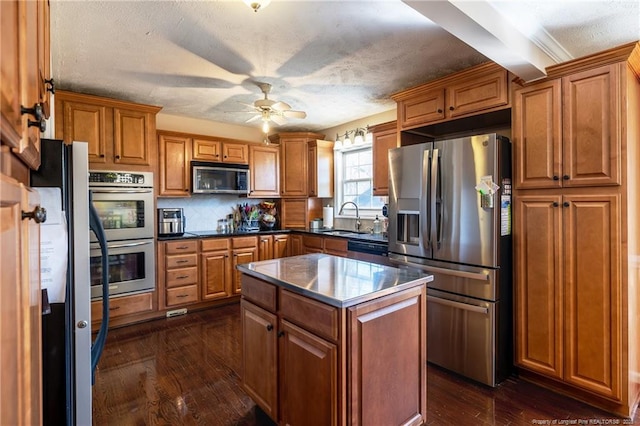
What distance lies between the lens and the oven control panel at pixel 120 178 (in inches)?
131

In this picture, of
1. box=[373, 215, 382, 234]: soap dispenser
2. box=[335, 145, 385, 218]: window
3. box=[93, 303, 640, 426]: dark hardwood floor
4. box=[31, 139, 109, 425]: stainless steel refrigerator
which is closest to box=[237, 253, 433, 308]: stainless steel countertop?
box=[31, 139, 109, 425]: stainless steel refrigerator

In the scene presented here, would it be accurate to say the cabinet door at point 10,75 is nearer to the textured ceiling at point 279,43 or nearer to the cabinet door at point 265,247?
the textured ceiling at point 279,43

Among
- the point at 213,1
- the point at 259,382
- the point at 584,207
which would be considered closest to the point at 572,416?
the point at 584,207

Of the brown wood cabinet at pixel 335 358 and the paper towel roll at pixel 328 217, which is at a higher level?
the paper towel roll at pixel 328 217

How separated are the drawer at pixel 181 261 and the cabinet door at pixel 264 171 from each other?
123 centimetres

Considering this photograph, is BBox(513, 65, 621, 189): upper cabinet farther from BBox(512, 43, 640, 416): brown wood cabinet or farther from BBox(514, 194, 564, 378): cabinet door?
BBox(514, 194, 564, 378): cabinet door

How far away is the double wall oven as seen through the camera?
3.34 meters

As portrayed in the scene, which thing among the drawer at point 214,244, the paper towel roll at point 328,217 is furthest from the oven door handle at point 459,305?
the drawer at point 214,244

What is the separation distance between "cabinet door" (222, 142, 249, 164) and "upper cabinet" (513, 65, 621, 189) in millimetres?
3346

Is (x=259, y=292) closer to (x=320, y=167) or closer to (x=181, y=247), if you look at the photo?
(x=181, y=247)

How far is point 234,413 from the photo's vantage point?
206 cm

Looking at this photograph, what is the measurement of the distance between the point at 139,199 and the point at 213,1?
2.43 m

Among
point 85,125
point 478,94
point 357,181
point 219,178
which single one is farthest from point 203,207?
point 478,94

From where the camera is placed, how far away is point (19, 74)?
2.22 feet
